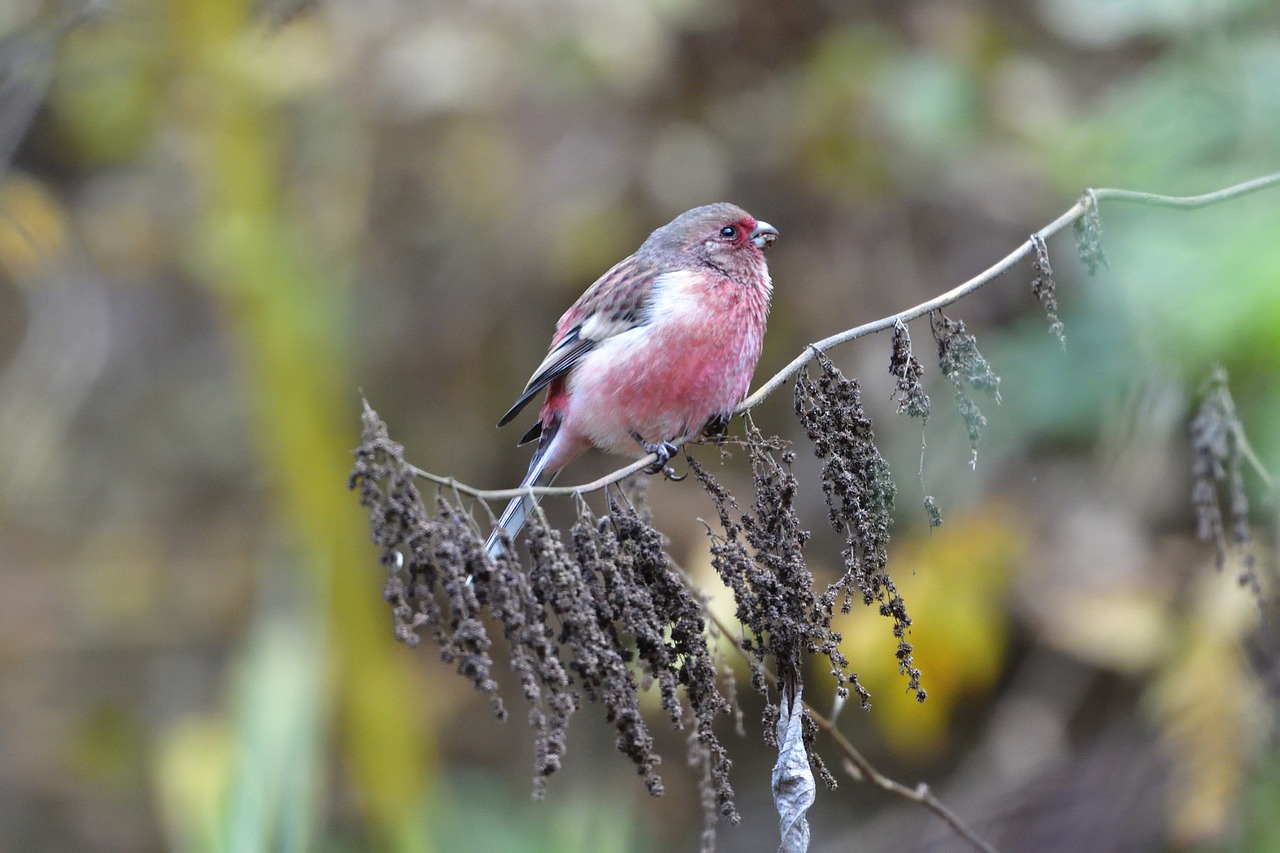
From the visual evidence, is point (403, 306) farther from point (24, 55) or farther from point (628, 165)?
point (24, 55)

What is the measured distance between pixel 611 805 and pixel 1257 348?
307cm

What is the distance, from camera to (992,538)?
207 inches

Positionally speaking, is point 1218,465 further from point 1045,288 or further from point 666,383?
point 666,383

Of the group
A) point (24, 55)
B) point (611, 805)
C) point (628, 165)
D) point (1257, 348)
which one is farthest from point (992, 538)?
point (24, 55)

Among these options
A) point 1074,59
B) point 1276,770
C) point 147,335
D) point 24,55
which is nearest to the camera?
point 1276,770

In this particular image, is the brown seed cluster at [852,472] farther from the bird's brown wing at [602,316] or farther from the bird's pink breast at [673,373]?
the bird's brown wing at [602,316]

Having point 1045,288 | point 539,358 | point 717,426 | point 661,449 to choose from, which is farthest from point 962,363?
point 539,358

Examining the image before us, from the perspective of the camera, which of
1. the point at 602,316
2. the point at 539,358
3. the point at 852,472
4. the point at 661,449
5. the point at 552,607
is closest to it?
the point at 552,607

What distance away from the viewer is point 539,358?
7.35 metres

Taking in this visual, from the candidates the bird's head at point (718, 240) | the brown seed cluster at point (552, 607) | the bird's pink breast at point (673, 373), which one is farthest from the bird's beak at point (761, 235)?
the brown seed cluster at point (552, 607)

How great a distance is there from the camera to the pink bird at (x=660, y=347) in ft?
12.3

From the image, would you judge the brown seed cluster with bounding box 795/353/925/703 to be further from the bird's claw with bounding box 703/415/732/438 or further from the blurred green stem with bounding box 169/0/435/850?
the blurred green stem with bounding box 169/0/435/850

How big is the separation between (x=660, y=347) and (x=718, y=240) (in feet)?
1.88

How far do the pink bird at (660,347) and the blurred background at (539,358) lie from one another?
1.10 m
